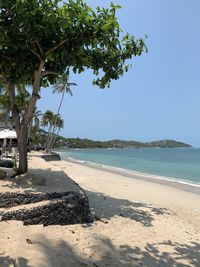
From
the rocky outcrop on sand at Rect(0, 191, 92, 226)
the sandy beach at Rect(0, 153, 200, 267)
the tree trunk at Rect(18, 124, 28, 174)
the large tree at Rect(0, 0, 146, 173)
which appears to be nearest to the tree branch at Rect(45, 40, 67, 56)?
the large tree at Rect(0, 0, 146, 173)

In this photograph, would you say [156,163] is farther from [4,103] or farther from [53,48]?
[53,48]

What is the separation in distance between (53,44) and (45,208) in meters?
4.24

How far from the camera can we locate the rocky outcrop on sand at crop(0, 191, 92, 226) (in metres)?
6.34

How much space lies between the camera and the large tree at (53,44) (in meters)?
8.16

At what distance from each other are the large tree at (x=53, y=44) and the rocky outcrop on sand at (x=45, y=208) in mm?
2523

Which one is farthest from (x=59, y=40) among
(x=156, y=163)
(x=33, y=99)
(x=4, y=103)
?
(x=156, y=163)

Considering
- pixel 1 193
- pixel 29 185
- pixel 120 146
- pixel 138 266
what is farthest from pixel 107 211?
pixel 120 146

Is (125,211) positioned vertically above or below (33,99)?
below

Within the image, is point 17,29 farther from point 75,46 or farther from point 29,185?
point 29,185

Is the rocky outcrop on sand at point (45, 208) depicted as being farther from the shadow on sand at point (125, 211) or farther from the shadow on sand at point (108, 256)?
the shadow on sand at point (125, 211)

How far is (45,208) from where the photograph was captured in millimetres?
6598

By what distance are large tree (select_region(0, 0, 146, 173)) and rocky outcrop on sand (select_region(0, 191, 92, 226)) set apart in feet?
8.28

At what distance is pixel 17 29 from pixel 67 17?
46.0 inches

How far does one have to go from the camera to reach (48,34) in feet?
27.5
